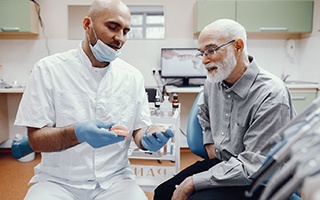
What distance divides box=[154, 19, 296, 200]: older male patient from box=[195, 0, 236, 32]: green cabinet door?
1.91m

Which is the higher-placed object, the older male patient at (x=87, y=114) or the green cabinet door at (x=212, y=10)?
the green cabinet door at (x=212, y=10)

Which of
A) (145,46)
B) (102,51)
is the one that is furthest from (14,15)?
(102,51)

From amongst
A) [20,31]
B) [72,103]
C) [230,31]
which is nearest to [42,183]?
[72,103]

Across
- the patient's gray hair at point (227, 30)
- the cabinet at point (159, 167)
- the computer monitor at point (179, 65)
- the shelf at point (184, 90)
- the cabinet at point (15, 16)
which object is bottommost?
the cabinet at point (159, 167)

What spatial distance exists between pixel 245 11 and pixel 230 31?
2123 mm

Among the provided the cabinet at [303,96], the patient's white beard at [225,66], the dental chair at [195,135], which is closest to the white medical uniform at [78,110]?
the dental chair at [195,135]

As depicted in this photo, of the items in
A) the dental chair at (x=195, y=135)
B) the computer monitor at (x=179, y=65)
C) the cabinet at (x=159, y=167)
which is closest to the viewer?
the dental chair at (x=195, y=135)

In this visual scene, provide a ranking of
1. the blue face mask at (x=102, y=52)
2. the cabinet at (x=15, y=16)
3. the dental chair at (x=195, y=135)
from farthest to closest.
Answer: the cabinet at (x=15, y=16)
the dental chair at (x=195, y=135)
the blue face mask at (x=102, y=52)

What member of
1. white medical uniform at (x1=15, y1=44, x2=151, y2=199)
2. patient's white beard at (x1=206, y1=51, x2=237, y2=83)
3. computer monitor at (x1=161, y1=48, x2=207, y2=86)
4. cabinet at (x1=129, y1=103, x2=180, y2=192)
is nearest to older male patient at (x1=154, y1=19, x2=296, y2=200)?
patient's white beard at (x1=206, y1=51, x2=237, y2=83)

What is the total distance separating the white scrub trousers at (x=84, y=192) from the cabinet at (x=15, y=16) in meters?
2.58

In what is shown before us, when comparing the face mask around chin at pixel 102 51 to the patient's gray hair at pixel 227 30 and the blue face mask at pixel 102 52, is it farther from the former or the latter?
the patient's gray hair at pixel 227 30

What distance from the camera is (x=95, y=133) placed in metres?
1.02

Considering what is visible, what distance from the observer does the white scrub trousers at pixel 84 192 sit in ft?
3.59

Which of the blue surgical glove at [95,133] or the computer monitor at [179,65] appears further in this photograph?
the computer monitor at [179,65]
